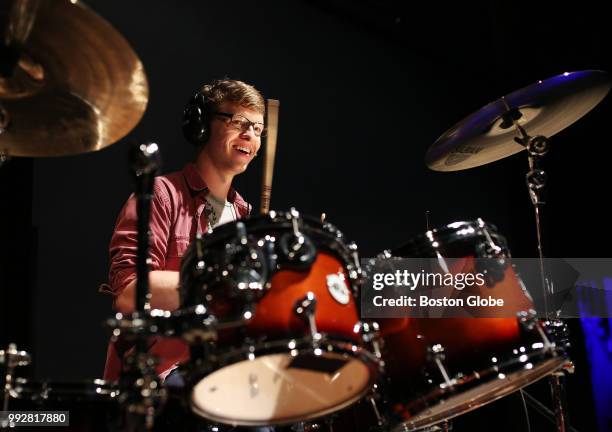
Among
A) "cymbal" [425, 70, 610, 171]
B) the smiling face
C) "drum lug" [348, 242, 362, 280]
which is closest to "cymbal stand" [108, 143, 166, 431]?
A: "drum lug" [348, 242, 362, 280]

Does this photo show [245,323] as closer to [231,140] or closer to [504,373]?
[504,373]

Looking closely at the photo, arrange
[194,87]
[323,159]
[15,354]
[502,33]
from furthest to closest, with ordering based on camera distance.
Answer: [502,33], [323,159], [194,87], [15,354]

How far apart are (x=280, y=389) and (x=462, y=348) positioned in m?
0.46

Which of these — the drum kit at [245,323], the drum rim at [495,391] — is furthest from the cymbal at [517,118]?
the drum rim at [495,391]

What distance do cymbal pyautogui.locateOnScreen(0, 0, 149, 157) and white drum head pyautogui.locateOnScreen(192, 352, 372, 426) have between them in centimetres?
57

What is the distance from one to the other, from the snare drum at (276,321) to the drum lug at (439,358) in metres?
0.21

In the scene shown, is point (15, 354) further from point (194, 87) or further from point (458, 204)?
point (458, 204)

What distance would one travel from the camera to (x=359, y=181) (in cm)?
361

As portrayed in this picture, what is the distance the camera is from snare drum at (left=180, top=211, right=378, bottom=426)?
1341mm

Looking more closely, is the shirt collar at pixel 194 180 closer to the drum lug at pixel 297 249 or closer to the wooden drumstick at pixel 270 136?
the wooden drumstick at pixel 270 136

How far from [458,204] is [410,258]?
2.33 m

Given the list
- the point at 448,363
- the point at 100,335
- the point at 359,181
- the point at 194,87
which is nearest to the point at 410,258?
the point at 448,363

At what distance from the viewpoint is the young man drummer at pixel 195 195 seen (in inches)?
73.7

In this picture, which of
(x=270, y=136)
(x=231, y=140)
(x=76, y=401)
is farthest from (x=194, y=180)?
(x=76, y=401)
